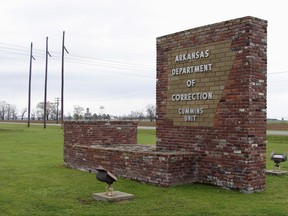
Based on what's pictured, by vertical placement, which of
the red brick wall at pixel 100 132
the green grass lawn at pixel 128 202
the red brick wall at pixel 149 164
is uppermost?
the red brick wall at pixel 100 132

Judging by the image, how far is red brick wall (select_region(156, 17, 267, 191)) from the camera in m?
8.16

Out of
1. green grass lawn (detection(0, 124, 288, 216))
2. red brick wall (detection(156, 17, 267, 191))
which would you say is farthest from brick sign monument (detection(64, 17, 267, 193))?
green grass lawn (detection(0, 124, 288, 216))

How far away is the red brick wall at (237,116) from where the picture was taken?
8156 mm

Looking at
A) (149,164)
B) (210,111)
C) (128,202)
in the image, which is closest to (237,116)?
(210,111)

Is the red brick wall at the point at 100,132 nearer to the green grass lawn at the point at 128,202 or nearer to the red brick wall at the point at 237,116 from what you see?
the green grass lawn at the point at 128,202

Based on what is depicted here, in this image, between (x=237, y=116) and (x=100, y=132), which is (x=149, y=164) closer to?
(x=237, y=116)

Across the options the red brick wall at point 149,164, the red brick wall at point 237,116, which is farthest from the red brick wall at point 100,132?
the red brick wall at point 237,116

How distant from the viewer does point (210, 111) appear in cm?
888

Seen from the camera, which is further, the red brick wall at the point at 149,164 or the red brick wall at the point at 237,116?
the red brick wall at the point at 149,164

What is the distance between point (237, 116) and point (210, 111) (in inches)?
30.1

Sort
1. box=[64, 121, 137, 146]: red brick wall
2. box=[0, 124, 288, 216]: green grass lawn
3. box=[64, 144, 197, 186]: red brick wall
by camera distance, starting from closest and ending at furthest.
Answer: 1. box=[0, 124, 288, 216]: green grass lawn
2. box=[64, 144, 197, 186]: red brick wall
3. box=[64, 121, 137, 146]: red brick wall

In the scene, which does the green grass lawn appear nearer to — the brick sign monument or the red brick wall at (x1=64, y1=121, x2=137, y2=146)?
the brick sign monument

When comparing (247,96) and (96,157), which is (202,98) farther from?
(96,157)

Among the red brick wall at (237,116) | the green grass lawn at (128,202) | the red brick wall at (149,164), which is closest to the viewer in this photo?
the green grass lawn at (128,202)
